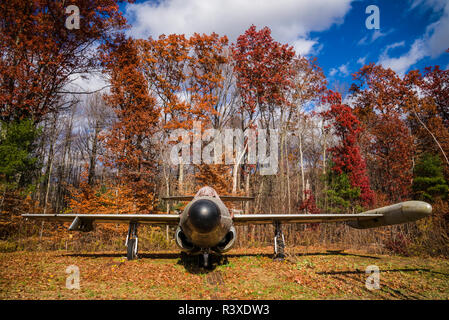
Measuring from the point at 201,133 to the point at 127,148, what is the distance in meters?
5.97

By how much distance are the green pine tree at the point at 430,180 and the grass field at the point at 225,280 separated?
37.5ft

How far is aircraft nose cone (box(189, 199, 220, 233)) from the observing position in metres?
4.96

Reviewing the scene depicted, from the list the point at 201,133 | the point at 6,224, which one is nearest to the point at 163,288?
the point at 6,224

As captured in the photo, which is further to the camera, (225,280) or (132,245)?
(132,245)

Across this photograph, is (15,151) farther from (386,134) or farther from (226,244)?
(386,134)

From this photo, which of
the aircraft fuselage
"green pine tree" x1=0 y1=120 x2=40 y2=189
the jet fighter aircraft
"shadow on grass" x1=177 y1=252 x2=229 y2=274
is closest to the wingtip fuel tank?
the jet fighter aircraft

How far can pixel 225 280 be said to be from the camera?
6.44 m

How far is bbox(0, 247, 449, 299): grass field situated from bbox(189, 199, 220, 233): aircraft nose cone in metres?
1.62

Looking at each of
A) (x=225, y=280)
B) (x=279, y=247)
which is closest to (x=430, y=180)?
(x=279, y=247)

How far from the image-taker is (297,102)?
70.1 feet

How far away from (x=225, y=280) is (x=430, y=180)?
19.7 meters

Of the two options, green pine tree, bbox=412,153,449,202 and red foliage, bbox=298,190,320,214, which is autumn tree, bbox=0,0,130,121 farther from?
green pine tree, bbox=412,153,449,202

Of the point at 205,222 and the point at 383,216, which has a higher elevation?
the point at 205,222
